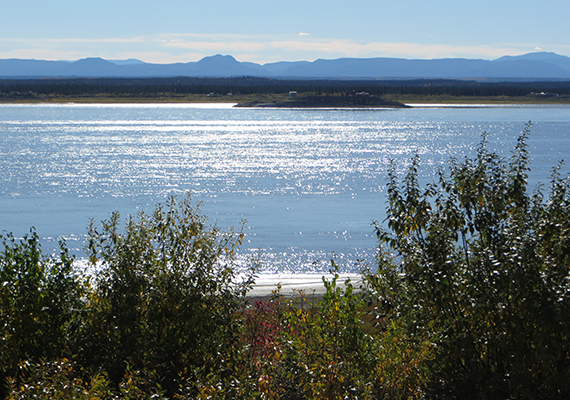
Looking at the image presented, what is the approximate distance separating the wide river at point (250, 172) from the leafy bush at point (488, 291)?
210 inches

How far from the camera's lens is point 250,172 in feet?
182

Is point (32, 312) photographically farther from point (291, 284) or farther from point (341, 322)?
point (291, 284)

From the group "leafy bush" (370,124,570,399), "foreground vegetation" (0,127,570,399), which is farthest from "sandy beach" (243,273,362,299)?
"foreground vegetation" (0,127,570,399)

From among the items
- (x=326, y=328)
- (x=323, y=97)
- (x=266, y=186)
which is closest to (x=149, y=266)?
(x=326, y=328)

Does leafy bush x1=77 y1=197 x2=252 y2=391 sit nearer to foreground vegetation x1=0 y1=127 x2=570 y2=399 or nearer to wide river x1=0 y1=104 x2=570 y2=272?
foreground vegetation x1=0 y1=127 x2=570 y2=399

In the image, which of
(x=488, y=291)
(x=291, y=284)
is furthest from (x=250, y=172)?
(x=488, y=291)

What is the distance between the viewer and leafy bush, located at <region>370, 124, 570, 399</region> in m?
6.68

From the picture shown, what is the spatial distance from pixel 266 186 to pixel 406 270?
3901 centimetres

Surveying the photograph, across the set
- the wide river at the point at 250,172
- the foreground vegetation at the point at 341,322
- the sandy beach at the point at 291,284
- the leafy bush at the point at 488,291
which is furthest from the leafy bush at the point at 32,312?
the sandy beach at the point at 291,284

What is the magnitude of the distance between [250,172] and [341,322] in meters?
48.8

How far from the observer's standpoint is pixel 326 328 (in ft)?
22.5

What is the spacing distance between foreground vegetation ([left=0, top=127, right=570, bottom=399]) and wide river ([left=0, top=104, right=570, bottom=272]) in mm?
5593

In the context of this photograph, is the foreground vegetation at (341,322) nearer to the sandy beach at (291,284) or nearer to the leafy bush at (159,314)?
the leafy bush at (159,314)

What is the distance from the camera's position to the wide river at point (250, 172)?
97.5ft
